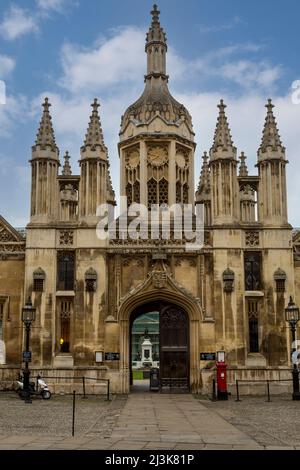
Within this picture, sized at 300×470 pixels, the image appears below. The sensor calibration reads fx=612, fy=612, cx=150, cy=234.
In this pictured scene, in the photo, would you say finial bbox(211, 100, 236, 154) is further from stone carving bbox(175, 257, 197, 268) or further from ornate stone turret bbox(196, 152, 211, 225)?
ornate stone turret bbox(196, 152, 211, 225)

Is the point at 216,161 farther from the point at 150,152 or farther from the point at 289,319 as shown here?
the point at 289,319

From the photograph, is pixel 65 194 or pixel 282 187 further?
pixel 65 194

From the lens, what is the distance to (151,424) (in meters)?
16.7

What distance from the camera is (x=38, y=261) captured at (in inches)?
1125

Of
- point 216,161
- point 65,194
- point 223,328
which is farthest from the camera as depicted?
point 65,194

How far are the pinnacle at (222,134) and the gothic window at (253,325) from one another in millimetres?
7600

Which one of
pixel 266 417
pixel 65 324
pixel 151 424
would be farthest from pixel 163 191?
pixel 151 424

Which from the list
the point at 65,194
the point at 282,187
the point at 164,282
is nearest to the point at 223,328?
the point at 164,282

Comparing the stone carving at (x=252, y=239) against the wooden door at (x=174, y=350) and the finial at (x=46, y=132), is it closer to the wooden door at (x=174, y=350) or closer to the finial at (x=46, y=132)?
the wooden door at (x=174, y=350)

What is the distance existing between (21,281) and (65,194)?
11.7 metres

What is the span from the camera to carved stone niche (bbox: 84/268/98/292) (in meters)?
28.1

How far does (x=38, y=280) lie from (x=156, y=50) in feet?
48.2

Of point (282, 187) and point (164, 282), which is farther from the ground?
point (282, 187)

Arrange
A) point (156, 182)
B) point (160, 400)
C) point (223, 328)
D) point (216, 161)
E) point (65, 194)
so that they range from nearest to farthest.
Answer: point (160, 400) < point (223, 328) < point (216, 161) < point (156, 182) < point (65, 194)
